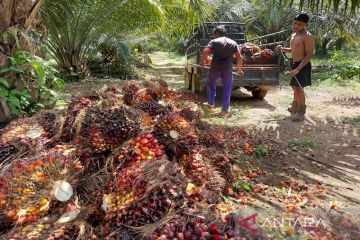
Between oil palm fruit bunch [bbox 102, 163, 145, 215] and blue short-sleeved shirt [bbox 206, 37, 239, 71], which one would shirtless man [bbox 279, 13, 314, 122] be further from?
oil palm fruit bunch [bbox 102, 163, 145, 215]

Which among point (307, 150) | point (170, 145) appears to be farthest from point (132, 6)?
point (170, 145)

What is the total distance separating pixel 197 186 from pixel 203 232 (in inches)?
34.7

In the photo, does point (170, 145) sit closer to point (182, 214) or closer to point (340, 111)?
point (182, 214)

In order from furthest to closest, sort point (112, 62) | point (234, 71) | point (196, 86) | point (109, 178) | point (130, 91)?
point (112, 62)
point (196, 86)
point (234, 71)
point (130, 91)
point (109, 178)

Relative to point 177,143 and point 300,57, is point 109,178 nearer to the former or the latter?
point 177,143

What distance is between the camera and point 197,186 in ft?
8.82

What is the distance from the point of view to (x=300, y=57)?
614 centimetres

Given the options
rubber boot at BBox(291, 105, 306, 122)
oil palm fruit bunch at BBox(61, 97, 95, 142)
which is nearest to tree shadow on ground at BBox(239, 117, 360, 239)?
rubber boot at BBox(291, 105, 306, 122)

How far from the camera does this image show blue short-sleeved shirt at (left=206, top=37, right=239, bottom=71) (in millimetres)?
6539

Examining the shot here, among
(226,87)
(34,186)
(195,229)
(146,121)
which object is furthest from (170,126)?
(226,87)

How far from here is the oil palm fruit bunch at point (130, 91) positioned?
426 centimetres

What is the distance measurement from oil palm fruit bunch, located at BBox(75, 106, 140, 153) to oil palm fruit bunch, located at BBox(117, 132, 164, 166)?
0.46ft

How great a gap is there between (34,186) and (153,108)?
1701 mm

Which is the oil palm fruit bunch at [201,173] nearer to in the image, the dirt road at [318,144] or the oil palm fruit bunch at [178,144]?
the oil palm fruit bunch at [178,144]
